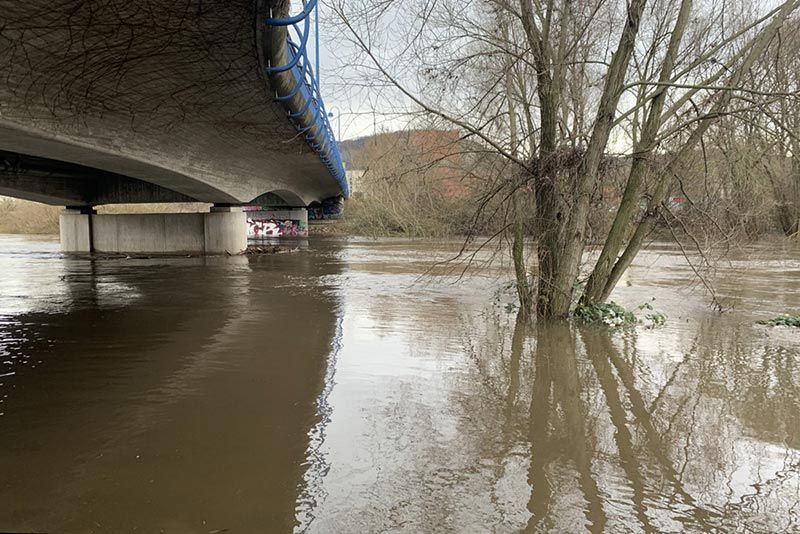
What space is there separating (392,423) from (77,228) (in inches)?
1182

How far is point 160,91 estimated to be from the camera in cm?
1055

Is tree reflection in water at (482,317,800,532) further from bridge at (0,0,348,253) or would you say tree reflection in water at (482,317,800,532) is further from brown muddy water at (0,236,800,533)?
bridge at (0,0,348,253)

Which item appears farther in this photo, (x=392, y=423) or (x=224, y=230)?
(x=224, y=230)

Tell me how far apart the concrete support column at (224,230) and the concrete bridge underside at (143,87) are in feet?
23.3

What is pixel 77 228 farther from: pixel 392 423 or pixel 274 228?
pixel 392 423

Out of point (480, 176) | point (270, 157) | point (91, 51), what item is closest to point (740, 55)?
point (480, 176)

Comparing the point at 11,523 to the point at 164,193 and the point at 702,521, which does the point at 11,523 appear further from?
the point at 164,193

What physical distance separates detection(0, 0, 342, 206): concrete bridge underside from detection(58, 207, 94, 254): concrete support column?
31.6 ft

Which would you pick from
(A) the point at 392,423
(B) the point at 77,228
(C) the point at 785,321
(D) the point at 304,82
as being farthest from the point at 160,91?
(B) the point at 77,228

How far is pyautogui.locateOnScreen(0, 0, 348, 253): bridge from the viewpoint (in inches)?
271

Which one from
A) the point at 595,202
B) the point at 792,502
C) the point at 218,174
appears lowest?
the point at 792,502

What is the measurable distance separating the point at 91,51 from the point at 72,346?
13.3 feet

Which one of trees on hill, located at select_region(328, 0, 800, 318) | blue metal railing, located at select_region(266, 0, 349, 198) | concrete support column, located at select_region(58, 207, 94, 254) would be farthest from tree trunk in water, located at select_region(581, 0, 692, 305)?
concrete support column, located at select_region(58, 207, 94, 254)

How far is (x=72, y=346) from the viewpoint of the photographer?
8227 mm
